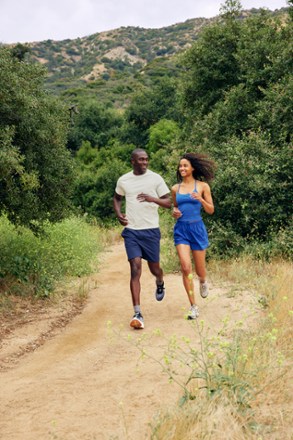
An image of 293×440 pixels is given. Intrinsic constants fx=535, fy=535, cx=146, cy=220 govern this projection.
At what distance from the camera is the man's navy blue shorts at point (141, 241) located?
6.45 metres

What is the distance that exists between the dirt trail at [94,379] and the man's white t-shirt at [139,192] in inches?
49.9

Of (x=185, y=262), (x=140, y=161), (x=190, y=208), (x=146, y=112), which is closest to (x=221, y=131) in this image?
(x=190, y=208)

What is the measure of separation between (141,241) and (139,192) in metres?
0.60

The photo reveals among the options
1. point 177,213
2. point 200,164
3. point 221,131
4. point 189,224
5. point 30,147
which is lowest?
point 189,224

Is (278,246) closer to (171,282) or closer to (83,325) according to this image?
(171,282)

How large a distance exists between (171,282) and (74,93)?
48701mm

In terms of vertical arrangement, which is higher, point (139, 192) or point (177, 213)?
point (139, 192)

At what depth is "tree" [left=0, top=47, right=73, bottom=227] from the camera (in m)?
7.76

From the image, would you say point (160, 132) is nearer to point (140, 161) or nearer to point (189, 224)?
point (189, 224)

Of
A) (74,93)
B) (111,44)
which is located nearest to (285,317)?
(74,93)

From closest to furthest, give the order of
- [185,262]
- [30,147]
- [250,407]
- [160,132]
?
[250,407] < [185,262] < [30,147] < [160,132]

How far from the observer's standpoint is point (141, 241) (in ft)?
21.3

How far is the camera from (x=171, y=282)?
9109 millimetres

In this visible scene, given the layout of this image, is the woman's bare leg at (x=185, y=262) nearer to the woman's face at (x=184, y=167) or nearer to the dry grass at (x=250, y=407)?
the woman's face at (x=184, y=167)
